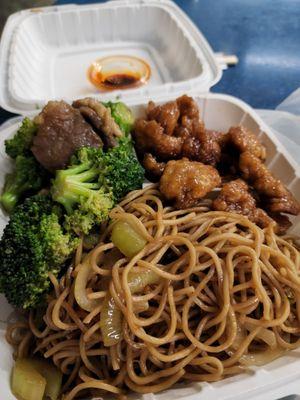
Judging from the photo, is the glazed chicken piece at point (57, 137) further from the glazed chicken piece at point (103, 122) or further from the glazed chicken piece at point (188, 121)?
the glazed chicken piece at point (188, 121)

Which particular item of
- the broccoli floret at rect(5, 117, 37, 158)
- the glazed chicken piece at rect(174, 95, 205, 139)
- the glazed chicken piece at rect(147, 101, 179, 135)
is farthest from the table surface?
the glazed chicken piece at rect(147, 101, 179, 135)

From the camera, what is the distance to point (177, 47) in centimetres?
350

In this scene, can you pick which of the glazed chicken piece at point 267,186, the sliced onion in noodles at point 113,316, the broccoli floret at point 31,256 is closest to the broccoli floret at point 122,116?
the glazed chicken piece at point 267,186

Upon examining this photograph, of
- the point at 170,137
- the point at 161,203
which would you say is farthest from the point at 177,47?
the point at 161,203

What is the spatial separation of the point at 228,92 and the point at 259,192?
201 centimetres

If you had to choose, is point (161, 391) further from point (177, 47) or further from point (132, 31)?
point (132, 31)

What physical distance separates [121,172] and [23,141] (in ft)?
2.19

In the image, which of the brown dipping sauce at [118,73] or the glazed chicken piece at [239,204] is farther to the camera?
the brown dipping sauce at [118,73]

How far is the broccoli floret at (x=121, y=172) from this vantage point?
199cm

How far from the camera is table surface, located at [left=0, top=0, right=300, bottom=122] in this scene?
3869 mm

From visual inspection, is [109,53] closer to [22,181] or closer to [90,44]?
[90,44]

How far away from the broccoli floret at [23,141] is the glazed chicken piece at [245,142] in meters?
1.23

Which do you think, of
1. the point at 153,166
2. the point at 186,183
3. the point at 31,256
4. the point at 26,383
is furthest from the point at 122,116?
the point at 26,383

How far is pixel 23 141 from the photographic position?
7.20 ft
